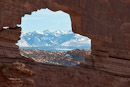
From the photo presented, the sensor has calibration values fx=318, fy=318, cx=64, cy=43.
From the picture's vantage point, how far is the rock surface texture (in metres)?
16.2

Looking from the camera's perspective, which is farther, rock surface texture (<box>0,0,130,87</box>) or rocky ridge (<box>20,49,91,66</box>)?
rocky ridge (<box>20,49,91,66</box>)

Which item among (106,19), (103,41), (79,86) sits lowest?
(79,86)

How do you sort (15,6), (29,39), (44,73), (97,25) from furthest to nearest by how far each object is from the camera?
(29,39) < (97,25) < (44,73) < (15,6)

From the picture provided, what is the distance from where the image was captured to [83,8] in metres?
16.9

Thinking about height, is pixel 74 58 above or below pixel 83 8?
below

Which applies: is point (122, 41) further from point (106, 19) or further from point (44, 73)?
point (44, 73)

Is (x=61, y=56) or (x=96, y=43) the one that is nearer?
(x=96, y=43)

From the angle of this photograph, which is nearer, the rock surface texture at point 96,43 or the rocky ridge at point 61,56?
the rock surface texture at point 96,43

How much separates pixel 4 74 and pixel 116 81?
701 cm

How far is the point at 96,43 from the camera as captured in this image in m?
17.6

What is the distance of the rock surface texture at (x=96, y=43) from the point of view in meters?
16.2

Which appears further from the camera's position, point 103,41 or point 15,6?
point 103,41

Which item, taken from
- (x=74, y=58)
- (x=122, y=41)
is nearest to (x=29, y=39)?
(x=74, y=58)

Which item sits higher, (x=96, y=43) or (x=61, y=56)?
(x=96, y=43)
